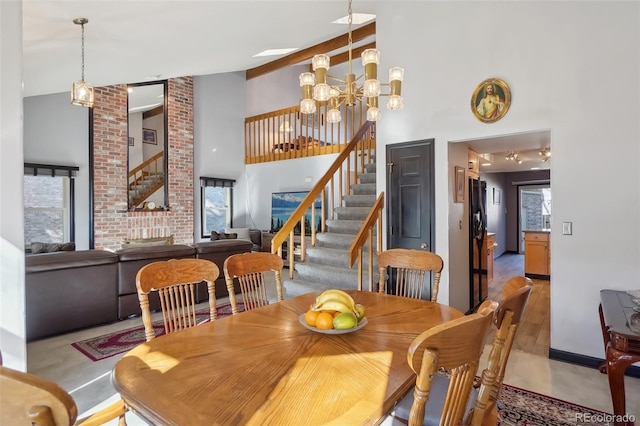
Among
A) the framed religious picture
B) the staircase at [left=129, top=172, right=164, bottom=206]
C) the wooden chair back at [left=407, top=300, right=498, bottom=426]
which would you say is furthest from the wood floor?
the staircase at [left=129, top=172, right=164, bottom=206]

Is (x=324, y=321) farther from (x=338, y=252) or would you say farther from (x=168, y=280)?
(x=338, y=252)

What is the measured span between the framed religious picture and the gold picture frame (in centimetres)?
69

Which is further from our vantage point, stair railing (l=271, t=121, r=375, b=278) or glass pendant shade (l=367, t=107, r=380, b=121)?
stair railing (l=271, t=121, r=375, b=278)

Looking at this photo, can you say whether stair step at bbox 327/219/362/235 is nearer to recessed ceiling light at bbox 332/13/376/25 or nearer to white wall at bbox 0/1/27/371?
recessed ceiling light at bbox 332/13/376/25

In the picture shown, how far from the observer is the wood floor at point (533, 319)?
344cm

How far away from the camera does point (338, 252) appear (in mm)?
4430

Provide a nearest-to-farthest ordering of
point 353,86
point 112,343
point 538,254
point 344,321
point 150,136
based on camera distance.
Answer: point 344,321 < point 353,86 < point 112,343 < point 538,254 < point 150,136

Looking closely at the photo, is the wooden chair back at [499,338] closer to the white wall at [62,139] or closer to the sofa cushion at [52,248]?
the sofa cushion at [52,248]

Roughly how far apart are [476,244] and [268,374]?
4265 mm

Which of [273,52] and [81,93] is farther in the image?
[273,52]

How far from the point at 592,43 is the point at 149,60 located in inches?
196

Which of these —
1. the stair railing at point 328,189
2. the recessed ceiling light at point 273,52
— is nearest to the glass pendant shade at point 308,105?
the stair railing at point 328,189

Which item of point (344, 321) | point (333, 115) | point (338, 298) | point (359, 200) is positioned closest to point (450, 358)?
point (344, 321)

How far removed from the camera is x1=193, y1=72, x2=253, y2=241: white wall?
8.51 meters
